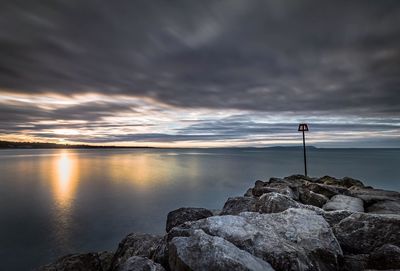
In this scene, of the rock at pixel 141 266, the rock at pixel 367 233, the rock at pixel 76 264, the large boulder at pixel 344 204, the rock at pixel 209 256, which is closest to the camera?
the rock at pixel 209 256

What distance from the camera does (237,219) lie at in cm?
517

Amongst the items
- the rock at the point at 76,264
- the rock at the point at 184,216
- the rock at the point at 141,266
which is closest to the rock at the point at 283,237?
the rock at the point at 141,266

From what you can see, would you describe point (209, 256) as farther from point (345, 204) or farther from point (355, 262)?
point (345, 204)

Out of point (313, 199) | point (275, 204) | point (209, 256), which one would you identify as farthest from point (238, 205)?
point (209, 256)

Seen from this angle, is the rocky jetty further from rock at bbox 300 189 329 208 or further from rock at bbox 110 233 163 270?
rock at bbox 300 189 329 208

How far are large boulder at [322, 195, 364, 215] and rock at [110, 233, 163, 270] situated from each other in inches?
216

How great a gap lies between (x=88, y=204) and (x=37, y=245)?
23.8 feet

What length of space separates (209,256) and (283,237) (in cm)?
188

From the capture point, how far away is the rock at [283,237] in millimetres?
4137

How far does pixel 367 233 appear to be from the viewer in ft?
16.9

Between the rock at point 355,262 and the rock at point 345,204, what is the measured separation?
2950mm

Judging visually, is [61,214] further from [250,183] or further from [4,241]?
[250,183]

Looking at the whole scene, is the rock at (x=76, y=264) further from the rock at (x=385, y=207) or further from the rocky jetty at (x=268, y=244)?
the rock at (x=385, y=207)

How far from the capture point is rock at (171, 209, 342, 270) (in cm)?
414
